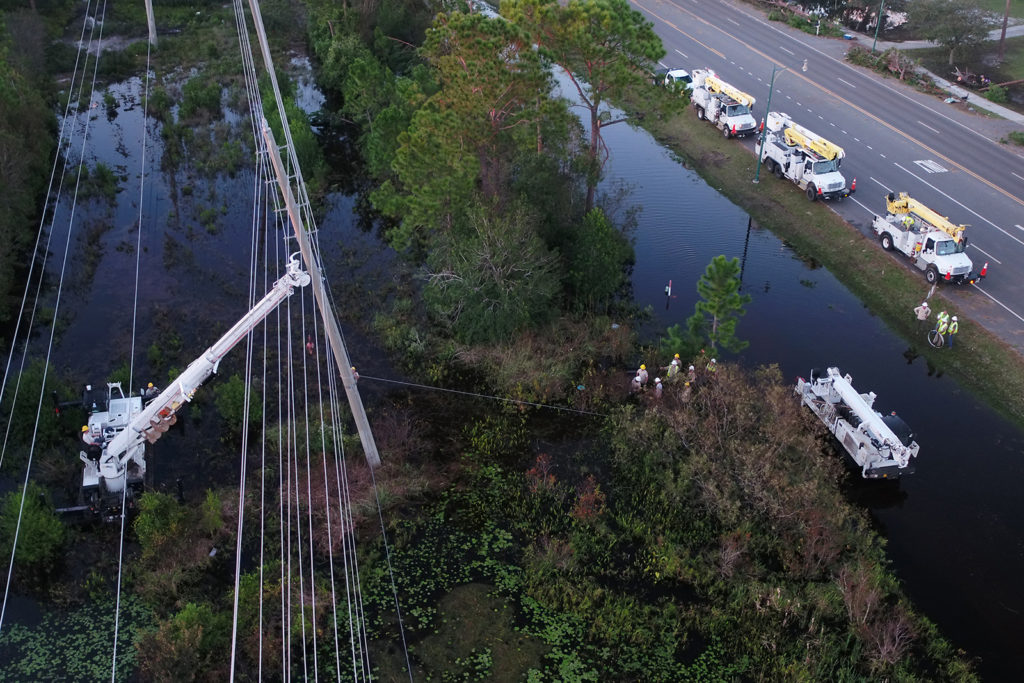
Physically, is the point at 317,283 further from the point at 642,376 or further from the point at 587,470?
the point at 642,376

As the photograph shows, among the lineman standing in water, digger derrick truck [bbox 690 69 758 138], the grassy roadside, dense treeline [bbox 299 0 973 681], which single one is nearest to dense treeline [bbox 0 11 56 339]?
dense treeline [bbox 299 0 973 681]

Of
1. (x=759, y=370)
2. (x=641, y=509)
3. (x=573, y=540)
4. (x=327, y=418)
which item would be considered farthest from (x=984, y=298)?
(x=327, y=418)

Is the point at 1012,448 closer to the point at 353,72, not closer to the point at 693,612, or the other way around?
the point at 693,612

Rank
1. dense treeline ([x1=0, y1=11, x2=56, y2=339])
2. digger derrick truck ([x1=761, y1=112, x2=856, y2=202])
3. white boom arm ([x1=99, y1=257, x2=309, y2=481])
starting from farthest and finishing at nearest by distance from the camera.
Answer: digger derrick truck ([x1=761, y1=112, x2=856, y2=202]), dense treeline ([x1=0, y1=11, x2=56, y2=339]), white boom arm ([x1=99, y1=257, x2=309, y2=481])

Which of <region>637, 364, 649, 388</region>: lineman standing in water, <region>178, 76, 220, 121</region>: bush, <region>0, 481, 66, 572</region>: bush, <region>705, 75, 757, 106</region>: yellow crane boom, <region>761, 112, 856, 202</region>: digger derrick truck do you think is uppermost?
<region>705, 75, 757, 106</region>: yellow crane boom

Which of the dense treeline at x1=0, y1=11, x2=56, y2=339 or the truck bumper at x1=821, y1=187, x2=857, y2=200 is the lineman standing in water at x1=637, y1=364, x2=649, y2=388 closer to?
the truck bumper at x1=821, y1=187, x2=857, y2=200

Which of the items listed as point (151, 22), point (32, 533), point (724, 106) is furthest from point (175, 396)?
point (151, 22)

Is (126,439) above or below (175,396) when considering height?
below
